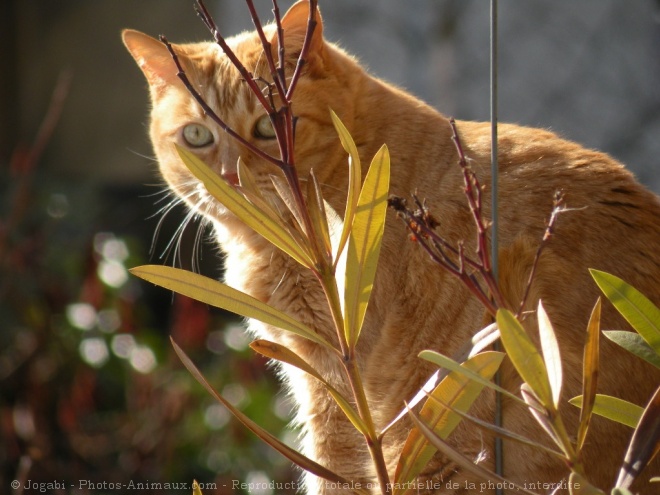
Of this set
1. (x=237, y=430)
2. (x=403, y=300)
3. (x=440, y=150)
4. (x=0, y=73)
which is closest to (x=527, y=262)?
(x=403, y=300)

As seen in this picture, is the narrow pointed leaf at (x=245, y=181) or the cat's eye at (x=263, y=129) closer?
the narrow pointed leaf at (x=245, y=181)

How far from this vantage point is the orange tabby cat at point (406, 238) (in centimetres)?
148

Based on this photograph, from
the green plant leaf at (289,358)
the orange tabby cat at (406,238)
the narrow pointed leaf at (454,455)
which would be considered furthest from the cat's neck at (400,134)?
the narrow pointed leaf at (454,455)

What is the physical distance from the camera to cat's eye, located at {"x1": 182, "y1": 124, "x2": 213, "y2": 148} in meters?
2.04

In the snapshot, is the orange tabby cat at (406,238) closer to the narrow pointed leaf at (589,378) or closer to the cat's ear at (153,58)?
the cat's ear at (153,58)

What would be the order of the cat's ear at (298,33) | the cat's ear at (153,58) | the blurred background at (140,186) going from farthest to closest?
the blurred background at (140,186), the cat's ear at (153,58), the cat's ear at (298,33)

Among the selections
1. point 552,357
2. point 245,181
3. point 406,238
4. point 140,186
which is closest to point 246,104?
point 406,238

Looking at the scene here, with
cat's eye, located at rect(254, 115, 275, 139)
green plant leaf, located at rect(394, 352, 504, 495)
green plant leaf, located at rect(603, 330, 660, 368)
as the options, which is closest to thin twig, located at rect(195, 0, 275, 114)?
green plant leaf, located at rect(394, 352, 504, 495)

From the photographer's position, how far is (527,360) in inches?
30.3

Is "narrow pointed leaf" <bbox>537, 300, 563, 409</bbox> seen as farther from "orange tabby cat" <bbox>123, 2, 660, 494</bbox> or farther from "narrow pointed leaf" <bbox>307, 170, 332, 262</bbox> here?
"orange tabby cat" <bbox>123, 2, 660, 494</bbox>

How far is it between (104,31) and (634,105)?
318 centimetres

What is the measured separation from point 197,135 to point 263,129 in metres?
0.21

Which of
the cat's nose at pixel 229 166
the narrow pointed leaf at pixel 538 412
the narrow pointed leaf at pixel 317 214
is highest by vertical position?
the narrow pointed leaf at pixel 317 214

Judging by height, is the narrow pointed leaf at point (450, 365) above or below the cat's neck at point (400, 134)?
below
